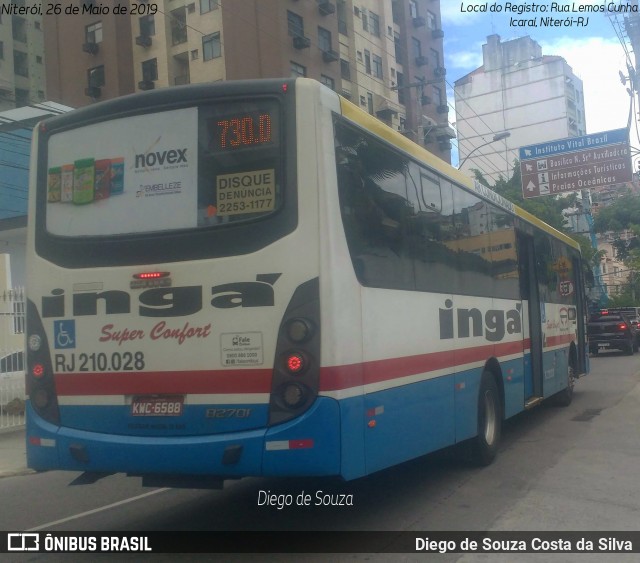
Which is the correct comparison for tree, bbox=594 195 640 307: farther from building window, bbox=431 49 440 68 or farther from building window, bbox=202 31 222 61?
building window, bbox=202 31 222 61

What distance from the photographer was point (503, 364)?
995 cm

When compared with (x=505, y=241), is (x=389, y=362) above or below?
below

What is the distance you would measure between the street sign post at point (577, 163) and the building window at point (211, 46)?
42.4 ft

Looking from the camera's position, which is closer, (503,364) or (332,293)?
(332,293)

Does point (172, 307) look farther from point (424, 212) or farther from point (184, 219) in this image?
point (424, 212)

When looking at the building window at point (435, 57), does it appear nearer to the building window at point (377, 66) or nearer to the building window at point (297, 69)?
the building window at point (377, 66)

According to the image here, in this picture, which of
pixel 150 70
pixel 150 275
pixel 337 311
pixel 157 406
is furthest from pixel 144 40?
pixel 337 311

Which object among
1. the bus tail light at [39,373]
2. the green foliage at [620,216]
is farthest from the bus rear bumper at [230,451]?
the green foliage at [620,216]

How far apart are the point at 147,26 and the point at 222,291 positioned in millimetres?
31318

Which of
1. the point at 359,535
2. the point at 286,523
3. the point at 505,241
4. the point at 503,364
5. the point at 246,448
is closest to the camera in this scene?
the point at 246,448

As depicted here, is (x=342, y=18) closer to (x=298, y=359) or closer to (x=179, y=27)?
(x=179, y=27)

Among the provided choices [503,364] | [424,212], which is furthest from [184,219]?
[503,364]

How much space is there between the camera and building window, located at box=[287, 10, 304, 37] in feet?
113

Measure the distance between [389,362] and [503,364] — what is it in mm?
3933
